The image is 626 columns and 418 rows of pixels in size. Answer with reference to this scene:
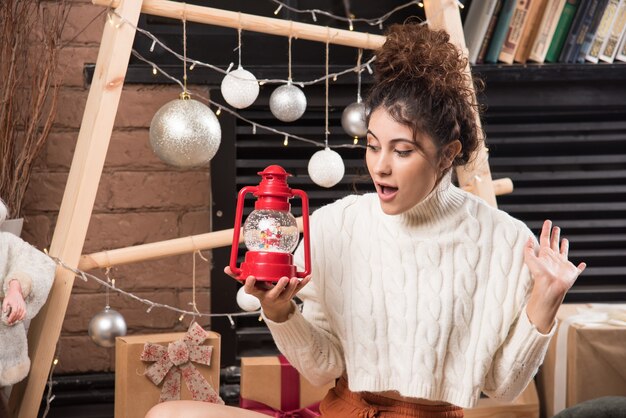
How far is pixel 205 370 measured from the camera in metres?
2.39

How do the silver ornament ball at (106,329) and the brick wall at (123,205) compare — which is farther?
the brick wall at (123,205)

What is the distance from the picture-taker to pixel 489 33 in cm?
276

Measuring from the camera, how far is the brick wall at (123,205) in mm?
2771

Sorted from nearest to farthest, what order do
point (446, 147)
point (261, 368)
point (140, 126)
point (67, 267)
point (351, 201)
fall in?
point (446, 147) < point (351, 201) < point (67, 267) < point (261, 368) < point (140, 126)

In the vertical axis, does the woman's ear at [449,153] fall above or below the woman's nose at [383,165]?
above

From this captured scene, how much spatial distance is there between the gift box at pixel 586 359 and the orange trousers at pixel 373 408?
799mm

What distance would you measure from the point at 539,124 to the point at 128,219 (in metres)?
1.30

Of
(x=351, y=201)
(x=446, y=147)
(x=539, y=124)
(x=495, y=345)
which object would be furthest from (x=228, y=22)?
(x=539, y=124)

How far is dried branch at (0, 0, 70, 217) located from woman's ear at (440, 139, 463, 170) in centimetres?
124

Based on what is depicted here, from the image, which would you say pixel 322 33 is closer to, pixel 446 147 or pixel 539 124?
pixel 446 147

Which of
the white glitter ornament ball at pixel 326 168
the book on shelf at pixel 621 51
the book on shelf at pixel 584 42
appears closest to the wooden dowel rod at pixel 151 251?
the white glitter ornament ball at pixel 326 168

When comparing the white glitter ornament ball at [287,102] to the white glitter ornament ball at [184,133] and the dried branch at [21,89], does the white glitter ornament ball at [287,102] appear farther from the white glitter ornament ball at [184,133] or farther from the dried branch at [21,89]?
the dried branch at [21,89]

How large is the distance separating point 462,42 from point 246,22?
0.55 m

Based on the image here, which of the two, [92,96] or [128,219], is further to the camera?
[128,219]
